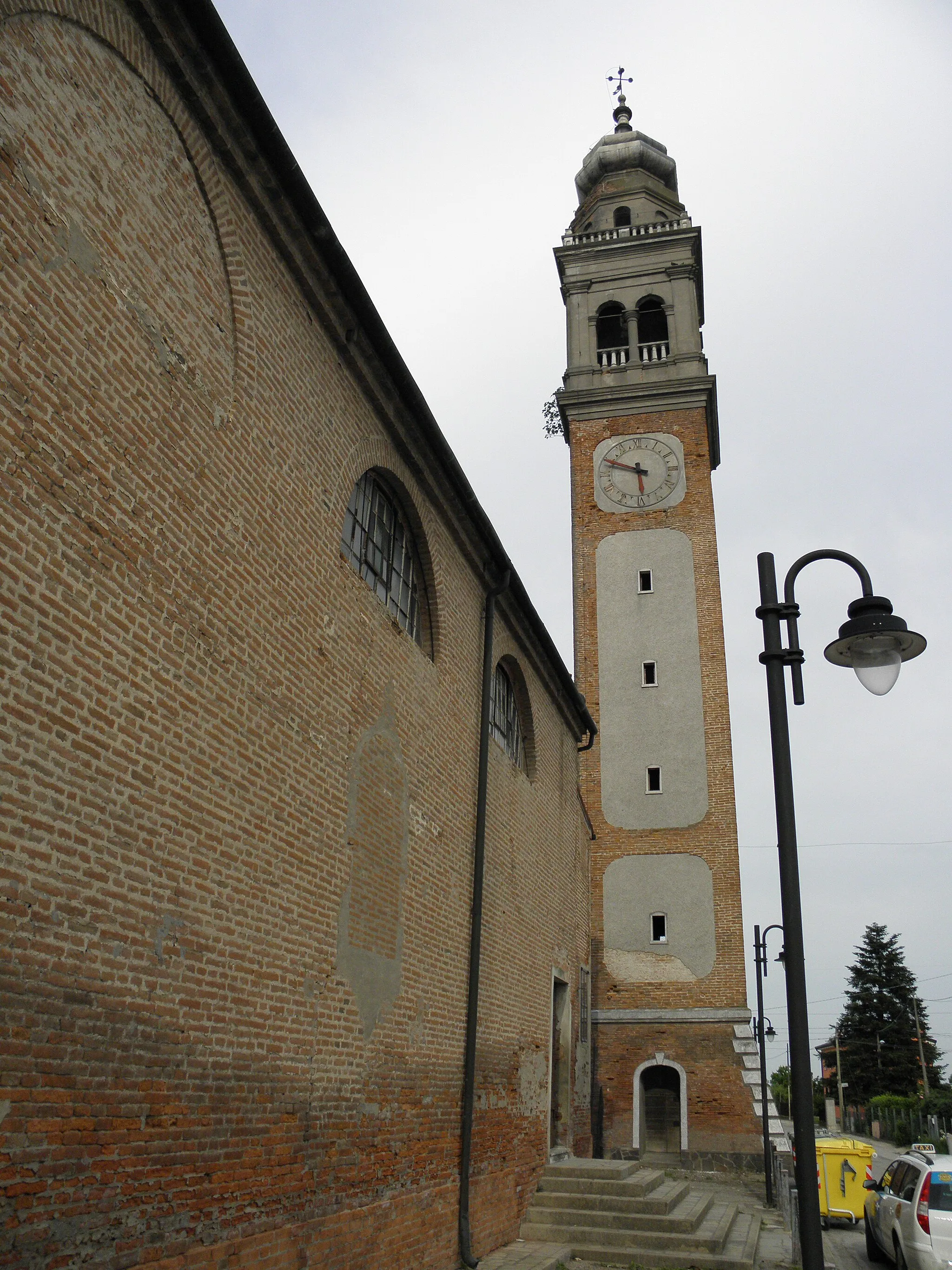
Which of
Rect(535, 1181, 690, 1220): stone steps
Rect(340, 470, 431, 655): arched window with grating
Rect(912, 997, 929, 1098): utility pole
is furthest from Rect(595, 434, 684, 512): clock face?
Rect(912, 997, 929, 1098): utility pole

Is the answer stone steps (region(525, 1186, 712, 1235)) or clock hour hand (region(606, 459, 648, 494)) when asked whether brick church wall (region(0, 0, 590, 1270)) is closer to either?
stone steps (region(525, 1186, 712, 1235))

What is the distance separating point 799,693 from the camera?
215 inches

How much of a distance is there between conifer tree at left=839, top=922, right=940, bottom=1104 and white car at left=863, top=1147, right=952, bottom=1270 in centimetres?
5150

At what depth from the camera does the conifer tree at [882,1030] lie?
56844mm

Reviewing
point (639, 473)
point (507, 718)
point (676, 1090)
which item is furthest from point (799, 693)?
point (639, 473)

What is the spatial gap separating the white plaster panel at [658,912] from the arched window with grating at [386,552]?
11.6 meters

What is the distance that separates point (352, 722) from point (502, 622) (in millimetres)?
5247

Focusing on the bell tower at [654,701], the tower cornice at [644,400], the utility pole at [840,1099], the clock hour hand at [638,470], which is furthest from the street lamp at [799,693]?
the utility pole at [840,1099]

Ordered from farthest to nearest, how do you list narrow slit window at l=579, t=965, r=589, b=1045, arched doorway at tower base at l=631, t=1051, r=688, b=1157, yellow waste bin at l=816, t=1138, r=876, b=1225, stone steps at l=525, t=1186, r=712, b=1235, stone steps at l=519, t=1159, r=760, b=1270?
arched doorway at tower base at l=631, t=1051, r=688, b=1157 → narrow slit window at l=579, t=965, r=589, b=1045 → yellow waste bin at l=816, t=1138, r=876, b=1225 → stone steps at l=525, t=1186, r=712, b=1235 → stone steps at l=519, t=1159, r=760, b=1270

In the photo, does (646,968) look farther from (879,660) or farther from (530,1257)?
(879,660)

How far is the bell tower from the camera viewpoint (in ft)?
62.0

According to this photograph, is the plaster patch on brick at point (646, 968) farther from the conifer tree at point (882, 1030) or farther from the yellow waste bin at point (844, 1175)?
the conifer tree at point (882, 1030)

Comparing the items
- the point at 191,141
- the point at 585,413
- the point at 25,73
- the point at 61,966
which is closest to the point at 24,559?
the point at 61,966

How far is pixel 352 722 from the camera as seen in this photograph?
8062mm
